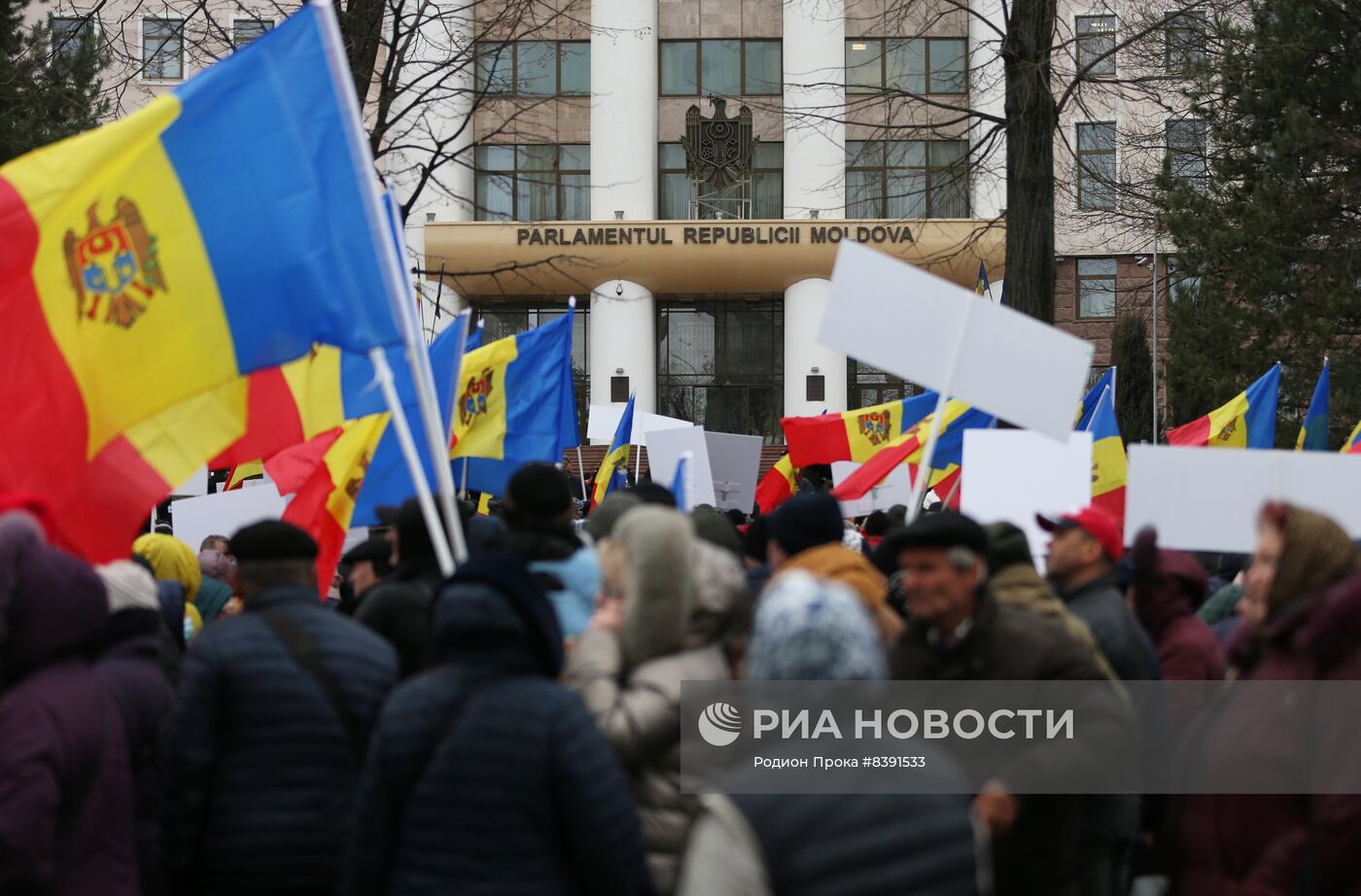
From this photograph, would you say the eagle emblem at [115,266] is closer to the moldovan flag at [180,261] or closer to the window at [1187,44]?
the moldovan flag at [180,261]

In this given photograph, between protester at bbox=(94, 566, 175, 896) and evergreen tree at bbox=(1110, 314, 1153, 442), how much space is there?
36.2 metres

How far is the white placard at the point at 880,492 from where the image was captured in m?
12.1

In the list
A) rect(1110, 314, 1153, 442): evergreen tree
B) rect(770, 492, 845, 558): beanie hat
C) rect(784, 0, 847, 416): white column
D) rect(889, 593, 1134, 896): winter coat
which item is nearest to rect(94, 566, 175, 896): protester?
rect(770, 492, 845, 558): beanie hat

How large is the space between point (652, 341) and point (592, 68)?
7.60m

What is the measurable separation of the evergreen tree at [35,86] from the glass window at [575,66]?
24.0 m

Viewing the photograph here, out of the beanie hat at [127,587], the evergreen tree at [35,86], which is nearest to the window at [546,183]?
the evergreen tree at [35,86]

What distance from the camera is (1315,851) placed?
350 cm

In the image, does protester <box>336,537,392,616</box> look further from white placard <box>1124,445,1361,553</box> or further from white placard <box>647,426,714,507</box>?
white placard <box>647,426,714,507</box>

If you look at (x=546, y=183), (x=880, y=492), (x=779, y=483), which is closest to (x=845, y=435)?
(x=880, y=492)

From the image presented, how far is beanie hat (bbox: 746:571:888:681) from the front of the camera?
276 centimetres

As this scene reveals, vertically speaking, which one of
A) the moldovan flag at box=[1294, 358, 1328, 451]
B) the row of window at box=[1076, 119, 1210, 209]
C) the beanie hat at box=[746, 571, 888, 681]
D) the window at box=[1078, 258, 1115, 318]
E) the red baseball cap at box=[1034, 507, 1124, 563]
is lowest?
the window at box=[1078, 258, 1115, 318]

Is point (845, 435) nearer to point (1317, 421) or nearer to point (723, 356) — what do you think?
point (1317, 421)

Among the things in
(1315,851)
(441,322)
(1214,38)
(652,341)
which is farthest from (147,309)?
(652,341)

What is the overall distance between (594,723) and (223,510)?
6.23 m
